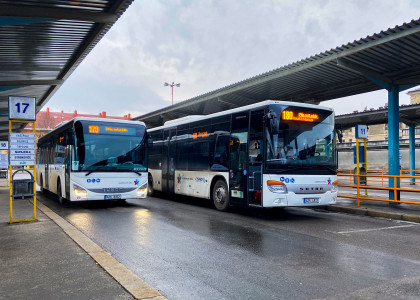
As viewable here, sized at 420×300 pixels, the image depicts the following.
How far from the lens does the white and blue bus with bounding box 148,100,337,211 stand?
963cm

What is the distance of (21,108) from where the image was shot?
8.89 metres

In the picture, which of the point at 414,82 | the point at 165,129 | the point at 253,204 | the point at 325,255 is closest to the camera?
the point at 325,255

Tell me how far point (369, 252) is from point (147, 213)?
6514mm

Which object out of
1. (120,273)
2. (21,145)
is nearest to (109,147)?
(21,145)

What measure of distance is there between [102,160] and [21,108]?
10.5 feet

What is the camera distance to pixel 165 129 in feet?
52.0

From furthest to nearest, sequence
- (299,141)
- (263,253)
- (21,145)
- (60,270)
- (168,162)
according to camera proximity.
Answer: (168,162)
(299,141)
(21,145)
(263,253)
(60,270)

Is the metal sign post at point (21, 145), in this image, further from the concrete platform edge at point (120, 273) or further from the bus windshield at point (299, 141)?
the bus windshield at point (299, 141)

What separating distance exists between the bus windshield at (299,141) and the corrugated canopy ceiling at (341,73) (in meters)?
2.41

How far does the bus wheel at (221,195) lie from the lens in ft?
37.2

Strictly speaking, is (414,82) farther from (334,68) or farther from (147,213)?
(147,213)

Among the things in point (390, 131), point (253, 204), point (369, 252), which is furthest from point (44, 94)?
point (369, 252)

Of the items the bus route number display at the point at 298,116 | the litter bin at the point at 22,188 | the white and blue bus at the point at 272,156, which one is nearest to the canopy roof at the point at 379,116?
the white and blue bus at the point at 272,156

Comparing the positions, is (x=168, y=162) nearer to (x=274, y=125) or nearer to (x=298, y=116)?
(x=274, y=125)
